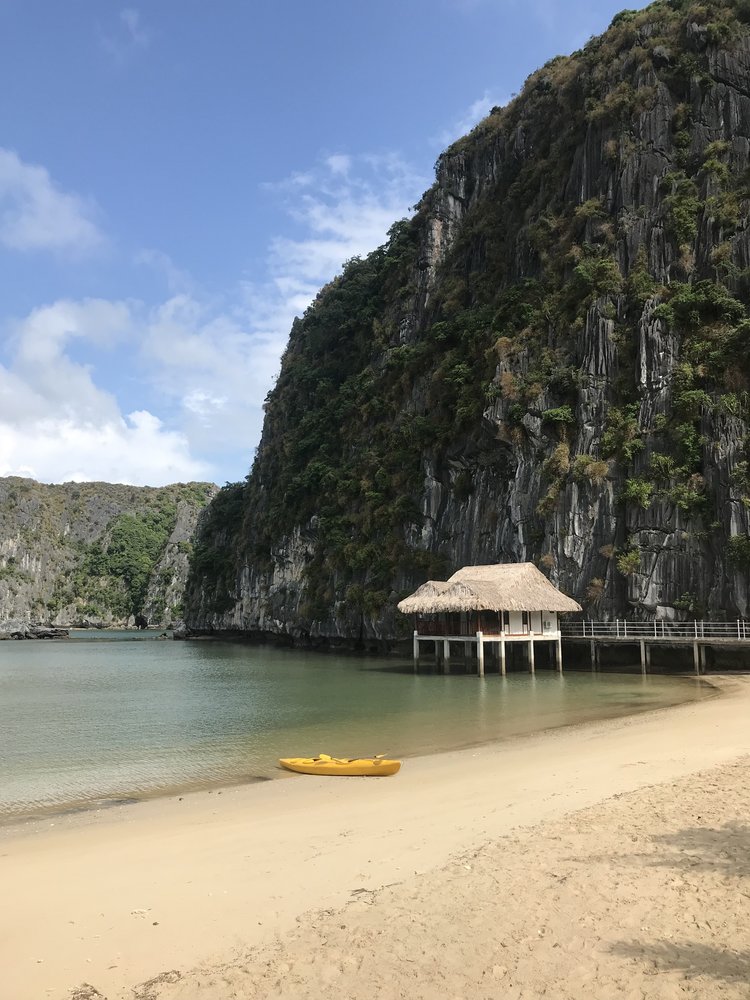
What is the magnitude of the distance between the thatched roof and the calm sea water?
307cm

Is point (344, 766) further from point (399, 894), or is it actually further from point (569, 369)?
point (569, 369)

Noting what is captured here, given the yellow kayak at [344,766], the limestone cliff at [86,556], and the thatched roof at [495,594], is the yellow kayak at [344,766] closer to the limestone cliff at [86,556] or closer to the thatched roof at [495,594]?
the thatched roof at [495,594]

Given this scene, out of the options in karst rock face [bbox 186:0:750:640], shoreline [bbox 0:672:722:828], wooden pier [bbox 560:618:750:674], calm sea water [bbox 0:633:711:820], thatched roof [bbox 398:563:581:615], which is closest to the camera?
shoreline [bbox 0:672:722:828]

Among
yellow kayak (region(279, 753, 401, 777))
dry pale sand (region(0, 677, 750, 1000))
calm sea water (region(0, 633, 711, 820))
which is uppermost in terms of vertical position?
dry pale sand (region(0, 677, 750, 1000))

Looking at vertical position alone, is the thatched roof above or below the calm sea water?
above

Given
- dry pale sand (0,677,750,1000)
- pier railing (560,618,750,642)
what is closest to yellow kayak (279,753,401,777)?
dry pale sand (0,677,750,1000)

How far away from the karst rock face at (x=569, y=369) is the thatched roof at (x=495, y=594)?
250cm

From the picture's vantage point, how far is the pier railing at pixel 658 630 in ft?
A: 93.4

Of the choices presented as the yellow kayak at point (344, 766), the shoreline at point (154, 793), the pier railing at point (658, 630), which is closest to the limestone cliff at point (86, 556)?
the pier railing at point (658, 630)

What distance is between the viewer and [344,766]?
12141 mm

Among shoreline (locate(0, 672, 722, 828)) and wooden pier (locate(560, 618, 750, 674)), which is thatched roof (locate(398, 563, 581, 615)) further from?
shoreline (locate(0, 672, 722, 828))

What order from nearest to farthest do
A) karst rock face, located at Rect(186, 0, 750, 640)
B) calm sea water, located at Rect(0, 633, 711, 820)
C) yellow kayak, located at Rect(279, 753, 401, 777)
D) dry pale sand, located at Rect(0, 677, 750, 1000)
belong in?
dry pale sand, located at Rect(0, 677, 750, 1000) < yellow kayak, located at Rect(279, 753, 401, 777) < calm sea water, located at Rect(0, 633, 711, 820) < karst rock face, located at Rect(186, 0, 750, 640)

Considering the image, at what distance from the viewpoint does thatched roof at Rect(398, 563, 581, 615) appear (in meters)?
31.0

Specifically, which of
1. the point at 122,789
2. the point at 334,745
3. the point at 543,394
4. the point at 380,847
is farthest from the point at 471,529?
the point at 380,847
